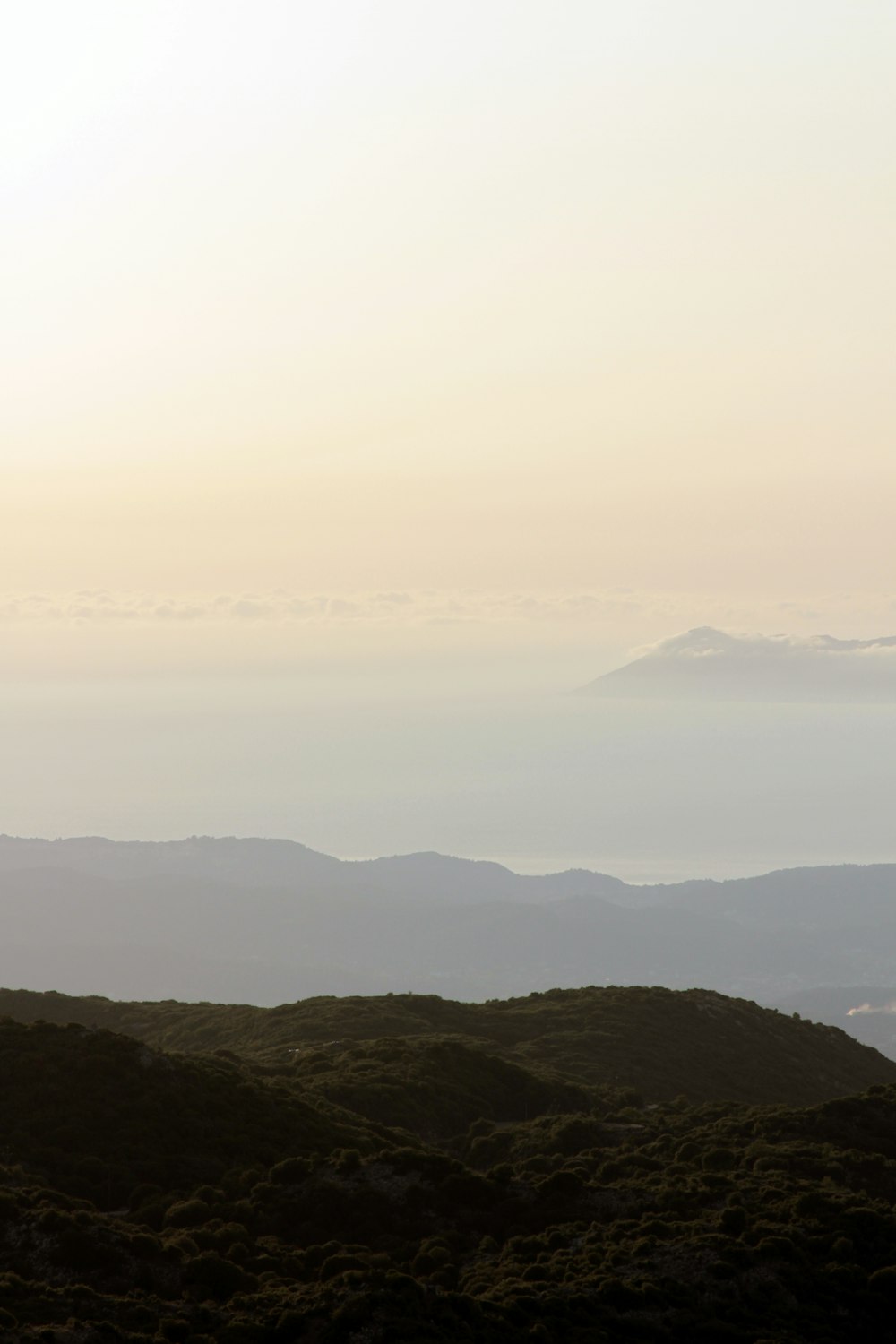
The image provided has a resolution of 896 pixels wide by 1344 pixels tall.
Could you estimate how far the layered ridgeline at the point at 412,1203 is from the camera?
39.3 metres

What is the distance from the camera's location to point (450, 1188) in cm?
5153

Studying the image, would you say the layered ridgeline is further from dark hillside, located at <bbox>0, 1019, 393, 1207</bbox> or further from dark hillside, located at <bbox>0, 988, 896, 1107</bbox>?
dark hillside, located at <bbox>0, 988, 896, 1107</bbox>

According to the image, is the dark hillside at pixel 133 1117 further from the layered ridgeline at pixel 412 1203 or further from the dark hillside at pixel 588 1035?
the dark hillside at pixel 588 1035

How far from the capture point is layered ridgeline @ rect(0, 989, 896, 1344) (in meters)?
39.3

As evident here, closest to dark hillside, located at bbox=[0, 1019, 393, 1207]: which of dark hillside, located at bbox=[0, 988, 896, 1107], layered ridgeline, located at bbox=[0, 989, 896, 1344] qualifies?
layered ridgeline, located at bbox=[0, 989, 896, 1344]

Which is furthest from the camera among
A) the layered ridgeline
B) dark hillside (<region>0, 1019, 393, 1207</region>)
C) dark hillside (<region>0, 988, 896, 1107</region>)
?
dark hillside (<region>0, 988, 896, 1107</region>)

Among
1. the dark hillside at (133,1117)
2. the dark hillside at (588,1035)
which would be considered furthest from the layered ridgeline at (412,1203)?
the dark hillside at (588,1035)

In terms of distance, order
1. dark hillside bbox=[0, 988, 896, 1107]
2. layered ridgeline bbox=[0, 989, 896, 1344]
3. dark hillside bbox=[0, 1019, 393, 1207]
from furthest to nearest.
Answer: dark hillside bbox=[0, 988, 896, 1107] → dark hillside bbox=[0, 1019, 393, 1207] → layered ridgeline bbox=[0, 989, 896, 1344]

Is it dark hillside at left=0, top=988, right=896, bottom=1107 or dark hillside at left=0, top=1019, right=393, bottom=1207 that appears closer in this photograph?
dark hillside at left=0, top=1019, right=393, bottom=1207

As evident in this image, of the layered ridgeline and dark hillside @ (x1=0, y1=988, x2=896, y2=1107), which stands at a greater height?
the layered ridgeline

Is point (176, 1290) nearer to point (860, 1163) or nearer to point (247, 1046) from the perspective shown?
point (860, 1163)

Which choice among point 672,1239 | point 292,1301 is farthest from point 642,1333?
point 292,1301

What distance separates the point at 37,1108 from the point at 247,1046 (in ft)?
122

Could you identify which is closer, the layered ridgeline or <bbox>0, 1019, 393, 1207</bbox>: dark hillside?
the layered ridgeline
